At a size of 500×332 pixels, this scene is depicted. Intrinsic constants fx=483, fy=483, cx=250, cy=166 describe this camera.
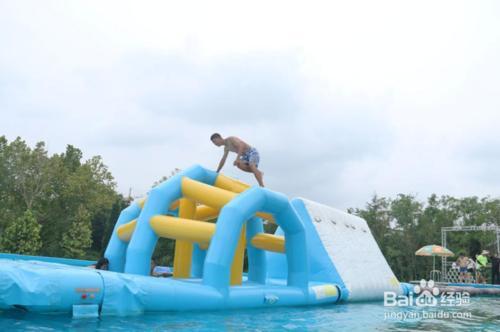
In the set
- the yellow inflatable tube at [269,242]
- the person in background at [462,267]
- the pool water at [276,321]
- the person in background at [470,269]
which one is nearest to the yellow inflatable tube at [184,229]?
the pool water at [276,321]

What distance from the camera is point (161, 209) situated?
A: 7027 mm

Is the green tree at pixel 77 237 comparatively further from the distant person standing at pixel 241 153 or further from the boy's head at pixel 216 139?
the boy's head at pixel 216 139

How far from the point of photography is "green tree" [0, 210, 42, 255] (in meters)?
19.9

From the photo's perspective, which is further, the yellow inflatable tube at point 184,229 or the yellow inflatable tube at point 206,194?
the yellow inflatable tube at point 206,194

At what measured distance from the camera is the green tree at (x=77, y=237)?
22938mm

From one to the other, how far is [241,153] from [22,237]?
1541 cm

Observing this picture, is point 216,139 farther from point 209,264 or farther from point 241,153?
point 209,264

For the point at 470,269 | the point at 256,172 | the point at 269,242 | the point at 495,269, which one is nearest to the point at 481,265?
the point at 470,269

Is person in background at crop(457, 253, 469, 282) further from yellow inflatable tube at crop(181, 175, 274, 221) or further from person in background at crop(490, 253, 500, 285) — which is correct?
yellow inflatable tube at crop(181, 175, 274, 221)

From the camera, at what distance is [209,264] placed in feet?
19.9

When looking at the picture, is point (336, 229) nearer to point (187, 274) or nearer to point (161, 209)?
point (187, 274)

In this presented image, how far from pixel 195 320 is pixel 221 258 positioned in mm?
981

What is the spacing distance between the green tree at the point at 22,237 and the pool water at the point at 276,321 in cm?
1584

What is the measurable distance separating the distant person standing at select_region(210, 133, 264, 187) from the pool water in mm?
2362
